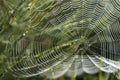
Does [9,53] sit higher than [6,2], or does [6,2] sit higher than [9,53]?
[6,2]

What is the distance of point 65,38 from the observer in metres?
3.50

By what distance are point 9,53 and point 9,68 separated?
142 millimetres

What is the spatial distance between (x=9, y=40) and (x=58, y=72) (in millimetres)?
1069

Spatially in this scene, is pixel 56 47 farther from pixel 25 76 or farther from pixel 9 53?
pixel 9 53

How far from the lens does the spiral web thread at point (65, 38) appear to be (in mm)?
2793

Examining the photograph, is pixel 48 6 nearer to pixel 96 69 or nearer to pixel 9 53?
pixel 9 53

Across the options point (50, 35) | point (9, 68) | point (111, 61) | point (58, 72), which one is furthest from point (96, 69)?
point (9, 68)

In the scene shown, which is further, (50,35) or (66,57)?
(66,57)

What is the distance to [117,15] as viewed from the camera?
3.81m

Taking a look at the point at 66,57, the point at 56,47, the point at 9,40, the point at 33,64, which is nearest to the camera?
the point at 9,40

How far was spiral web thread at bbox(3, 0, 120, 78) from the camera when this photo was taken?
2793 millimetres

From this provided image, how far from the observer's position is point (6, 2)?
9.37 ft

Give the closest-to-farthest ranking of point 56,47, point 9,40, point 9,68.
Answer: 1. point 9,40
2. point 9,68
3. point 56,47

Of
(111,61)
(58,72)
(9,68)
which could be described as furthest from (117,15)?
(9,68)
